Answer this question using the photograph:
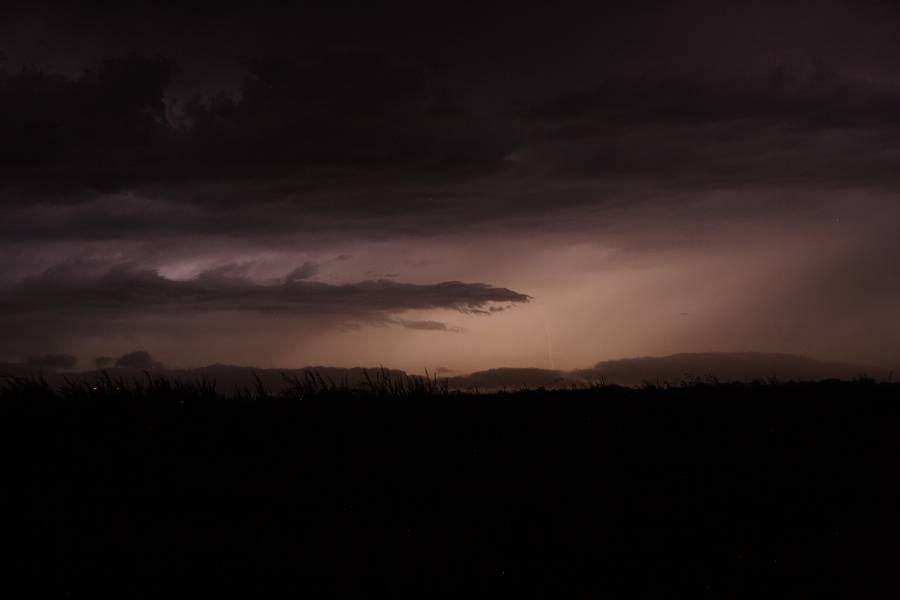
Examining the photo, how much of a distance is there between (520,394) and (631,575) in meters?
9.13

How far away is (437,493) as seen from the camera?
13188 millimetres

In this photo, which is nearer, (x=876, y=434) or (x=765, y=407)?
(x=876, y=434)

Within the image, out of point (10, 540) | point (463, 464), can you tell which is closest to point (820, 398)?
point (463, 464)

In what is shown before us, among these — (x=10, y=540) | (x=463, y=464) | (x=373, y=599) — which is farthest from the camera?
(x=463, y=464)

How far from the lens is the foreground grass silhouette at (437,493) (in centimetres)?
1102

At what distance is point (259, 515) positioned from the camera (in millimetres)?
12508

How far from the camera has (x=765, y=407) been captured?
1802 centimetres

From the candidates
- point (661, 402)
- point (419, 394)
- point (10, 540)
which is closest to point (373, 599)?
point (10, 540)

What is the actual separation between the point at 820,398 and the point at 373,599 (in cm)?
1310

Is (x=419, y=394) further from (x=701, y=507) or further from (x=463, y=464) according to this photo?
(x=701, y=507)

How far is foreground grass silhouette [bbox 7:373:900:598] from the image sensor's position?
36.1ft

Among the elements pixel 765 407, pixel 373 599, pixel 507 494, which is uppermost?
pixel 765 407

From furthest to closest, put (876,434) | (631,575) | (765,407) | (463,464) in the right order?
(765,407)
(876,434)
(463,464)
(631,575)

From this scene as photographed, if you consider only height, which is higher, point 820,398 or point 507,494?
point 820,398
